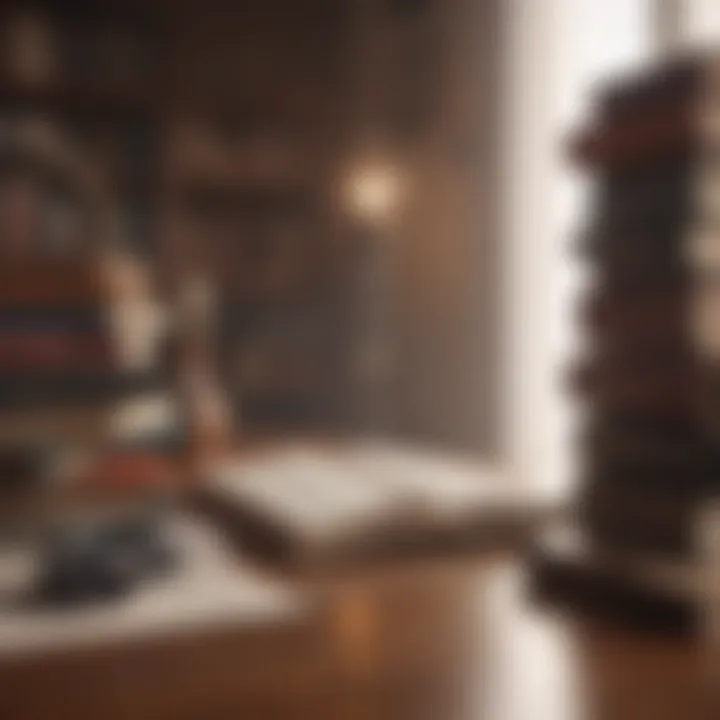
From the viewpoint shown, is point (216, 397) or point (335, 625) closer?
point (335, 625)

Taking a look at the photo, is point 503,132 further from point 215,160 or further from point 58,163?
point 58,163

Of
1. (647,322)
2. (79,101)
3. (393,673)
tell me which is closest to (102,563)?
(393,673)

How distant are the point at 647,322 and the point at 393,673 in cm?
20

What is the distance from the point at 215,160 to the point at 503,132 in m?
0.28

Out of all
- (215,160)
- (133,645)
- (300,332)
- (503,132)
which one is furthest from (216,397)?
(133,645)

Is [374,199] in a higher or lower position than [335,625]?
higher

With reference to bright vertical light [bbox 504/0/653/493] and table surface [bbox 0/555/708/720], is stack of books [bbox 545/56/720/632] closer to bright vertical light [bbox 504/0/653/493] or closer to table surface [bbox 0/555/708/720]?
table surface [bbox 0/555/708/720]

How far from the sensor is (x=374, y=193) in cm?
108

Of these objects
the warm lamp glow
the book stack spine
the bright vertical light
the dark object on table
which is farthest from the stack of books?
the warm lamp glow

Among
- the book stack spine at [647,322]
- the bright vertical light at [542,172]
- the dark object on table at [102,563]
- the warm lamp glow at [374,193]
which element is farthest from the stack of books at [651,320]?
the warm lamp glow at [374,193]

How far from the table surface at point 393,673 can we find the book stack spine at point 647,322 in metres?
0.06

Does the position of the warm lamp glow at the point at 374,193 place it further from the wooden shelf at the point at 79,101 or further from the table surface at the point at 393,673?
the table surface at the point at 393,673

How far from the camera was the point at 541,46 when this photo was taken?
1.00 metres

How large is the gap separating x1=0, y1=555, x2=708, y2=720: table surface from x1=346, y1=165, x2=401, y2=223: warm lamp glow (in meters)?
0.60
